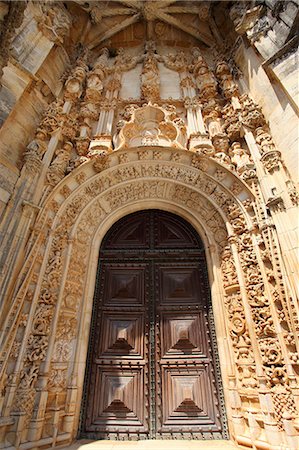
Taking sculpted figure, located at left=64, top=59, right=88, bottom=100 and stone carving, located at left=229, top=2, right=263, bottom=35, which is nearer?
stone carving, located at left=229, top=2, right=263, bottom=35

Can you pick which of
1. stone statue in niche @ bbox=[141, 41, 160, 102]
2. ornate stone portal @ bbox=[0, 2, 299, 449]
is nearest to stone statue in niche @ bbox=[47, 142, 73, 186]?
ornate stone portal @ bbox=[0, 2, 299, 449]

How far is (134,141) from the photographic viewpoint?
4.86 meters

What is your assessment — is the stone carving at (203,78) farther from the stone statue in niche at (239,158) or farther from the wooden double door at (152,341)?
the wooden double door at (152,341)

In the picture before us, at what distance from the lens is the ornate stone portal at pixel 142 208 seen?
2.81m

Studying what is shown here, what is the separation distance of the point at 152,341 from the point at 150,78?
222 inches

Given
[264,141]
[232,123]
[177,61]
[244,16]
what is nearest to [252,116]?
[232,123]

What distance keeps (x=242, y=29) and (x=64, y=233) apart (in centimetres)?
551

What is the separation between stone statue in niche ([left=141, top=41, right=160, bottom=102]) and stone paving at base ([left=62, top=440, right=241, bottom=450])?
592 centimetres

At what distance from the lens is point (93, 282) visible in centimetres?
398

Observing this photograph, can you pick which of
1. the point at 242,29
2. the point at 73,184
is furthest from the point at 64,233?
the point at 242,29

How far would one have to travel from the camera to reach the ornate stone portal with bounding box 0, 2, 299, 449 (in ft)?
9.22

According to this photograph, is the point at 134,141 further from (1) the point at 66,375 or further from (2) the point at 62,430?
(2) the point at 62,430

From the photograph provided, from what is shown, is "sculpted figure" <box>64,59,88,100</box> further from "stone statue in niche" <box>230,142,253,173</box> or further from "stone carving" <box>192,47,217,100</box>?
"stone statue in niche" <box>230,142,253,173</box>

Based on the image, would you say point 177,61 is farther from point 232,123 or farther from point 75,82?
point 232,123
